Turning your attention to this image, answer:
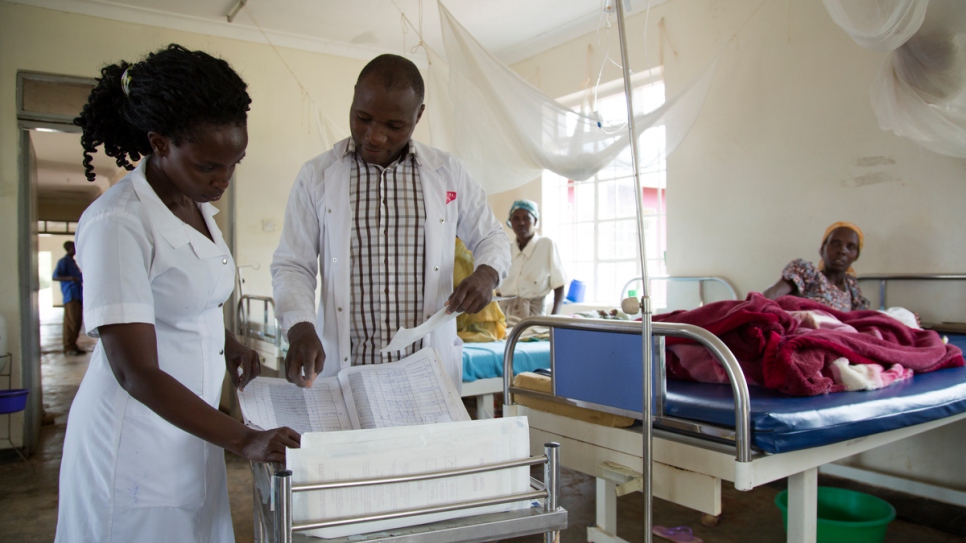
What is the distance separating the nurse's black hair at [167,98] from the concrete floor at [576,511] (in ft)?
8.18

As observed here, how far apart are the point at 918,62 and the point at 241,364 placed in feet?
10.5

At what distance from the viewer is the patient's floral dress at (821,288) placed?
3576mm

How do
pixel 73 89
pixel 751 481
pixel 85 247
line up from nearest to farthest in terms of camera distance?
1. pixel 85 247
2. pixel 751 481
3. pixel 73 89

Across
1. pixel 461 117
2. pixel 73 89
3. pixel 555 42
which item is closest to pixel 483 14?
pixel 555 42

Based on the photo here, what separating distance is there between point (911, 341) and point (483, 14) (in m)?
4.18

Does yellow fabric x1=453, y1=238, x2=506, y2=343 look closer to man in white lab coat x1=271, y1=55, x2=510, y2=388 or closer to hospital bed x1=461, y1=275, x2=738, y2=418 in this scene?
hospital bed x1=461, y1=275, x2=738, y2=418

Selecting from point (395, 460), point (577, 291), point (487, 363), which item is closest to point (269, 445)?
point (395, 460)

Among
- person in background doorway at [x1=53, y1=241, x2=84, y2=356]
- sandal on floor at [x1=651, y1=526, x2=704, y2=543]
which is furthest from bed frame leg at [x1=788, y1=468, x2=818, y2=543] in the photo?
person in background doorway at [x1=53, y1=241, x2=84, y2=356]

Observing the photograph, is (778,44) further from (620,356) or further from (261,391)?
(261,391)

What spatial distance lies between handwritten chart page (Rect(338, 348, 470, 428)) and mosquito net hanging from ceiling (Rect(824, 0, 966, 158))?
2.37 metres

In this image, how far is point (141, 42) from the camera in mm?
5355

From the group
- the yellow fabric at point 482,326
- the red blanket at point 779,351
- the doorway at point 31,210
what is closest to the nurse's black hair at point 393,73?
the red blanket at point 779,351

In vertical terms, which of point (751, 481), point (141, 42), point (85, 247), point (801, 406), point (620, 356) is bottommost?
point (751, 481)

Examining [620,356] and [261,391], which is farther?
[620,356]
